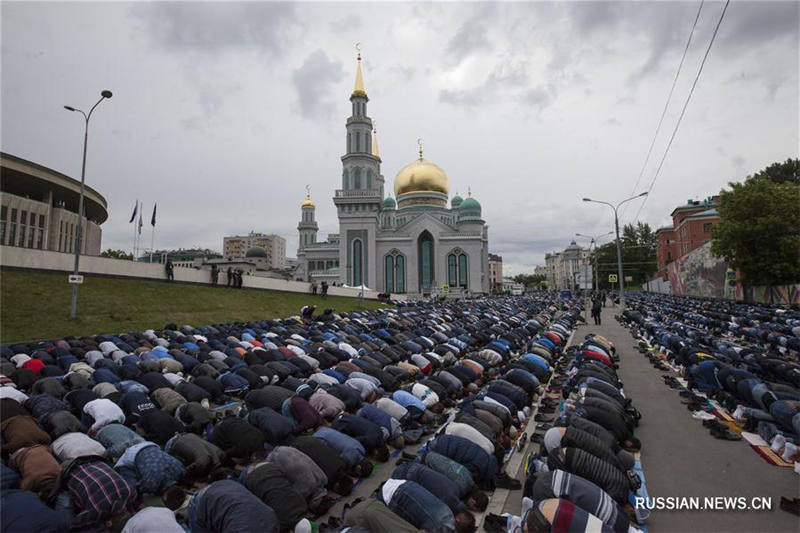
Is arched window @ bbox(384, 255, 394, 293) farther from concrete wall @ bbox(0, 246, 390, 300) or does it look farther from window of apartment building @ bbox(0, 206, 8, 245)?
window of apartment building @ bbox(0, 206, 8, 245)

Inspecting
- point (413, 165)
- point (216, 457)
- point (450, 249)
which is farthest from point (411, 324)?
point (413, 165)

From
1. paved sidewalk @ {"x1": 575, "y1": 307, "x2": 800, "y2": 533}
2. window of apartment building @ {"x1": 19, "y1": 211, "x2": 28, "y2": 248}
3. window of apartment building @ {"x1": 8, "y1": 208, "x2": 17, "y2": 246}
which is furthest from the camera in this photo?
window of apartment building @ {"x1": 19, "y1": 211, "x2": 28, "y2": 248}

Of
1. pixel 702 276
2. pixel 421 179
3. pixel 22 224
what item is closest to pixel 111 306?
pixel 22 224

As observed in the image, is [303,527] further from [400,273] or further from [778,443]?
[400,273]

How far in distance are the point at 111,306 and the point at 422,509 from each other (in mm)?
20640

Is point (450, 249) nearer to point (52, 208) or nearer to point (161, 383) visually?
point (52, 208)

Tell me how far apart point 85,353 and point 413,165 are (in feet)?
194

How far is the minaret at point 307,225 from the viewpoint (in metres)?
78.3

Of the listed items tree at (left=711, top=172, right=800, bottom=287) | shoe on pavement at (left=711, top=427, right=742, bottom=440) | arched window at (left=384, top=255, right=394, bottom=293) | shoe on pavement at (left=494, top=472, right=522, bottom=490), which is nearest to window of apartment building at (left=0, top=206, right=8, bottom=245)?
shoe on pavement at (left=494, top=472, right=522, bottom=490)

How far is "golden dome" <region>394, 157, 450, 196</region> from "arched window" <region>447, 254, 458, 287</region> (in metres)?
11.9

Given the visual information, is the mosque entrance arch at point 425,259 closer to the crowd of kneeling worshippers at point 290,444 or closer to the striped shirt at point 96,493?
the crowd of kneeling worshippers at point 290,444

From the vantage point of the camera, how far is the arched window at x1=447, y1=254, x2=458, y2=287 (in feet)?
194

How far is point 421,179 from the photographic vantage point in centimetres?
6544

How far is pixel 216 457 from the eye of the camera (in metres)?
5.80
